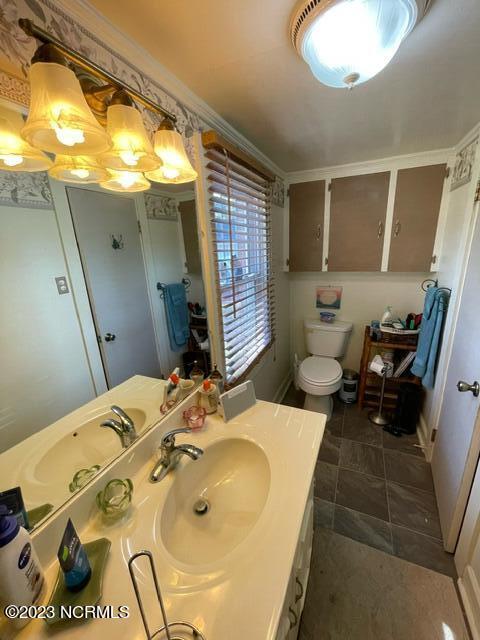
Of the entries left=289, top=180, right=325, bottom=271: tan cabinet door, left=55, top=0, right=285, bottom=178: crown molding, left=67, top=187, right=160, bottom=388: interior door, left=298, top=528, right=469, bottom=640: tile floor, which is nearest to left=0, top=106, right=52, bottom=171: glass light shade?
left=67, top=187, right=160, bottom=388: interior door

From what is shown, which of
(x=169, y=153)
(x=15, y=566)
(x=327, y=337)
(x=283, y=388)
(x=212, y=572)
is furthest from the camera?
(x=283, y=388)

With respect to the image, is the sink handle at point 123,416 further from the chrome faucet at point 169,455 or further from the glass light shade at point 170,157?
the glass light shade at point 170,157

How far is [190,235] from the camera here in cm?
112

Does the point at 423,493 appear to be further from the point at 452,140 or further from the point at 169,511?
the point at 452,140

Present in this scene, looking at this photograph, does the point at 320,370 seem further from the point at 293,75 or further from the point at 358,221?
the point at 293,75

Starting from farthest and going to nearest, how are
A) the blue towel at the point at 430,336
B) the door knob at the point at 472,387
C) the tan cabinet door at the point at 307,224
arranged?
the tan cabinet door at the point at 307,224 → the blue towel at the point at 430,336 → the door knob at the point at 472,387

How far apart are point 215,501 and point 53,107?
1225 millimetres

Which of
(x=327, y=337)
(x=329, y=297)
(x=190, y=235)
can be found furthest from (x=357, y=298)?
(x=190, y=235)

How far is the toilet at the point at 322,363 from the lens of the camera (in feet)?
6.81

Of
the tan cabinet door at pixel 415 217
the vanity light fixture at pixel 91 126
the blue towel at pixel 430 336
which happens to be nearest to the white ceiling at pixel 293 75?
the vanity light fixture at pixel 91 126

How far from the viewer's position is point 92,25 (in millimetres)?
665

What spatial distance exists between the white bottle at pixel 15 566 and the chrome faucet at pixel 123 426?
1.08ft

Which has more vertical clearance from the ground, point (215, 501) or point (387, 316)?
point (387, 316)

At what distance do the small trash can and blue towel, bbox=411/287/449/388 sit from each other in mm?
656
